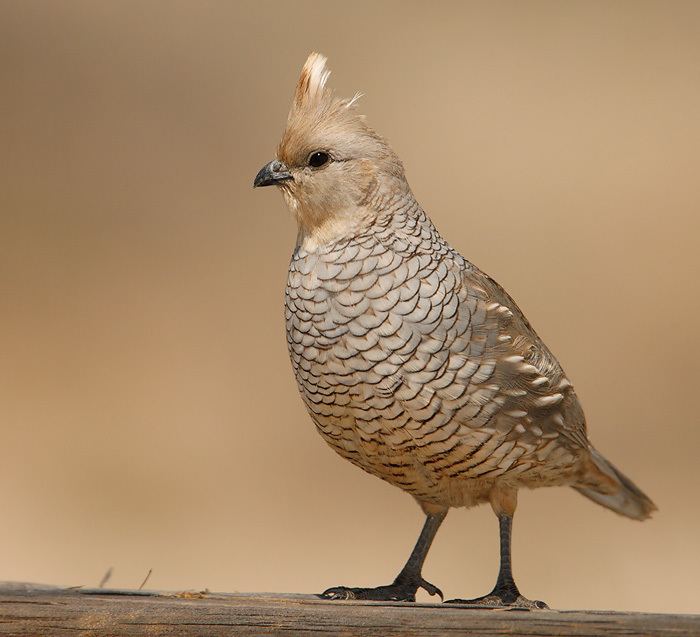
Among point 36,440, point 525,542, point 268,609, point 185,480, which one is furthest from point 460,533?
point 268,609

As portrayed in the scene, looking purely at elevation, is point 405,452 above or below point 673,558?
below

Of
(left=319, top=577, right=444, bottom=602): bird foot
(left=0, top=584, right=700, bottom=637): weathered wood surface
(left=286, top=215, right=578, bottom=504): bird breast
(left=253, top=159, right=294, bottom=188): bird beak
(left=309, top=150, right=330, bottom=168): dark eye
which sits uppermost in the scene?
(left=309, top=150, right=330, bottom=168): dark eye

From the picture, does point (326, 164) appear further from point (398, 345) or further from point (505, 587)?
point (505, 587)

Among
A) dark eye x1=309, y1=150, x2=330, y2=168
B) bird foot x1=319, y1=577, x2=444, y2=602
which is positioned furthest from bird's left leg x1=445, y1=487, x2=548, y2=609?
dark eye x1=309, y1=150, x2=330, y2=168

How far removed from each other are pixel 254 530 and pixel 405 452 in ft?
A: 11.3

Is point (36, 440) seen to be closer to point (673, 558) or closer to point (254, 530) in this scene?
point (254, 530)

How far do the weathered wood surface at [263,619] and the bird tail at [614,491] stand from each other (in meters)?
1.64

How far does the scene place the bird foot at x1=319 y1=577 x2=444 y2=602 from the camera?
12.4 ft

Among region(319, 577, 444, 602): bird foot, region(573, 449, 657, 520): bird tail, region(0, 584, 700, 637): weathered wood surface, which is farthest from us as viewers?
region(573, 449, 657, 520): bird tail

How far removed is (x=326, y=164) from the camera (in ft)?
13.2

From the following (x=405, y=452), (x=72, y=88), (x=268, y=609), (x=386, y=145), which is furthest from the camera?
(x=72, y=88)

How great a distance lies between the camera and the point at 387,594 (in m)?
4.05

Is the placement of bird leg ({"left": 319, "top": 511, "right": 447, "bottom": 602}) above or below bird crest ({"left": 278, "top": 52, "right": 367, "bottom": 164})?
below

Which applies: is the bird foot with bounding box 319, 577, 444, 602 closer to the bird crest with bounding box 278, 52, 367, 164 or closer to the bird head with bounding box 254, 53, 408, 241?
the bird head with bounding box 254, 53, 408, 241
